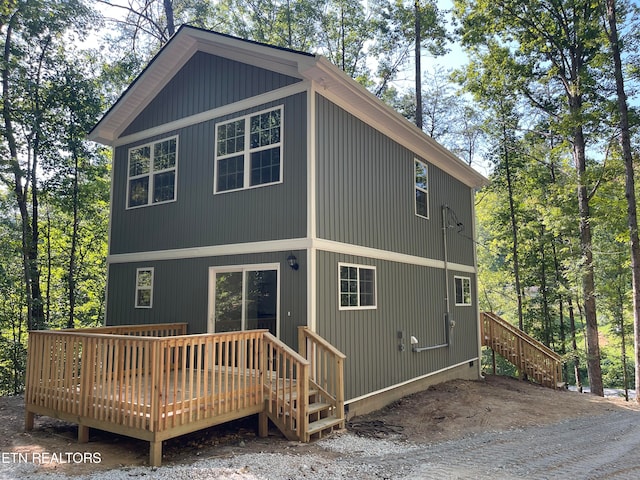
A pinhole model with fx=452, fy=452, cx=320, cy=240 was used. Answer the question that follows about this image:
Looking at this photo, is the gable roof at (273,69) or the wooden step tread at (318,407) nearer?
the wooden step tread at (318,407)

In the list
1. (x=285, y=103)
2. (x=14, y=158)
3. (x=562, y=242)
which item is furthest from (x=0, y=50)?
(x=562, y=242)

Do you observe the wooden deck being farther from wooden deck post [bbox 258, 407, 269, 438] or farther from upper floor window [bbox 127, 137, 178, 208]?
upper floor window [bbox 127, 137, 178, 208]

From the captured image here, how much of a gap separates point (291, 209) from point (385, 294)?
111 inches

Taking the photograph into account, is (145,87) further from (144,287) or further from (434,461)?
(434,461)

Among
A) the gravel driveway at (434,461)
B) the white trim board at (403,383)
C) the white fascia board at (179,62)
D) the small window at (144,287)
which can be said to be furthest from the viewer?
the small window at (144,287)

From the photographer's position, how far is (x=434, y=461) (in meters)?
5.33

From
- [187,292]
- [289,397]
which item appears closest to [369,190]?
[187,292]

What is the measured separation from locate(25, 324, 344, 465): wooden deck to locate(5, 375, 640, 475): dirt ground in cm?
31

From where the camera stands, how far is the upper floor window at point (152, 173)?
368 inches

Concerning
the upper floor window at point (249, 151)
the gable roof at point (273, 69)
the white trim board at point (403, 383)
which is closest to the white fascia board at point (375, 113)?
the gable roof at point (273, 69)

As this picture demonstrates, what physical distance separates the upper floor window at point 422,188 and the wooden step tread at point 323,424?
559 centimetres

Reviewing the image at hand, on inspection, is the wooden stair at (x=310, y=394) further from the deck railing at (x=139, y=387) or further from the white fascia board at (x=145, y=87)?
the white fascia board at (x=145, y=87)

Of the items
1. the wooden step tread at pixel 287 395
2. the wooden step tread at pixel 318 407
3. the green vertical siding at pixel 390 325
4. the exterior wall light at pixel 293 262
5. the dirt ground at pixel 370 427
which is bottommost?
the dirt ground at pixel 370 427

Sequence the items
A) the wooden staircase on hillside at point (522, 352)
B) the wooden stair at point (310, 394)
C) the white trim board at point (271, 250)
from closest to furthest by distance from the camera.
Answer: the wooden stair at point (310, 394) < the white trim board at point (271, 250) < the wooden staircase on hillside at point (522, 352)
